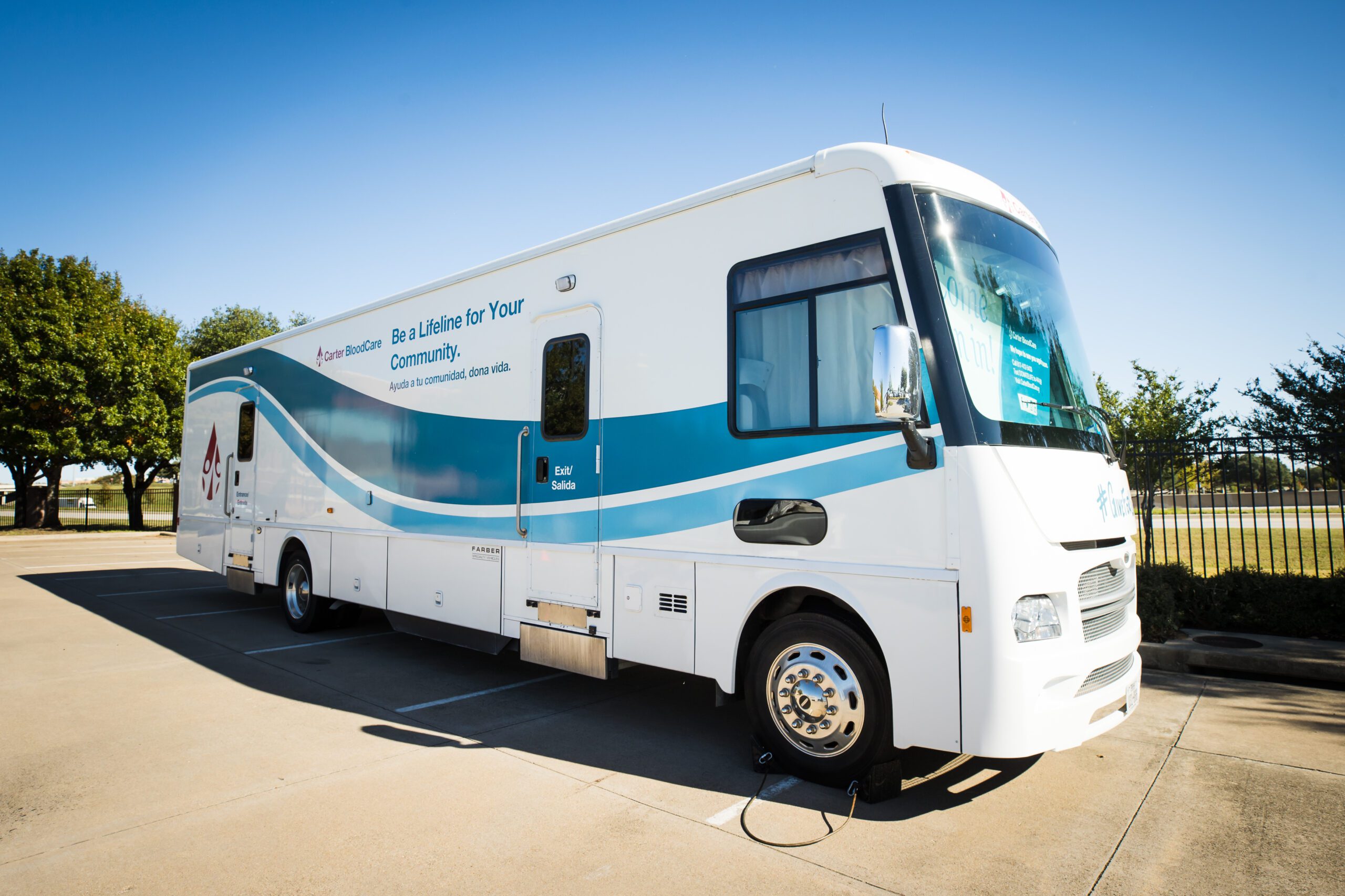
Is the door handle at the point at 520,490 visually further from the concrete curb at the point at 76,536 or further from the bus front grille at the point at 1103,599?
the concrete curb at the point at 76,536

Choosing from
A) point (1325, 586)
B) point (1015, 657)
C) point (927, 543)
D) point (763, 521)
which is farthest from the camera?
point (1325, 586)

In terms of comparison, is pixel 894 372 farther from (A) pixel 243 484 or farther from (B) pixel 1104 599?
(A) pixel 243 484

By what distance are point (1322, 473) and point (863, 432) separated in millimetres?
8197

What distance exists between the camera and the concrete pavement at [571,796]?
3439 mm

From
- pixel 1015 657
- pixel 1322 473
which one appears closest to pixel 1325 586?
pixel 1322 473

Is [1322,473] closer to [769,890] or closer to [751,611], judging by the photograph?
[751,611]

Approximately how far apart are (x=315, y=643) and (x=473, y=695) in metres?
3.15

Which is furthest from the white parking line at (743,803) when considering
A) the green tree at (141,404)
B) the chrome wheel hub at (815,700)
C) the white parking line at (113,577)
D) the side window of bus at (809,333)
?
the green tree at (141,404)

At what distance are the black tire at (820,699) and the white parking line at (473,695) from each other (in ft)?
9.27

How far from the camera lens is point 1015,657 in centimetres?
367

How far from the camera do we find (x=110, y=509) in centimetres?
4516

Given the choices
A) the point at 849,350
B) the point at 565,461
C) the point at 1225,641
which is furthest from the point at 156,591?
the point at 1225,641

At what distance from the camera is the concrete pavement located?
344 cm

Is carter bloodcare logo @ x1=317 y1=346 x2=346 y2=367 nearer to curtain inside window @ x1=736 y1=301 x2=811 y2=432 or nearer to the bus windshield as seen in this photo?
curtain inside window @ x1=736 y1=301 x2=811 y2=432
